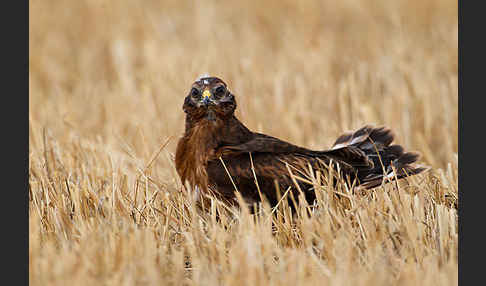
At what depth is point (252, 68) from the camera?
8734mm

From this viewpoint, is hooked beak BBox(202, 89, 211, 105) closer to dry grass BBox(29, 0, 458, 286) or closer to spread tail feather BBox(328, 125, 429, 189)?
dry grass BBox(29, 0, 458, 286)

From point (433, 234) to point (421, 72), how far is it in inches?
172

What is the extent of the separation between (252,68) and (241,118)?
1.36 m

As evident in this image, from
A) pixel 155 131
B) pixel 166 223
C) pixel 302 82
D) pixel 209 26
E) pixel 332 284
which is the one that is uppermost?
pixel 209 26

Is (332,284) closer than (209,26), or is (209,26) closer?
(332,284)

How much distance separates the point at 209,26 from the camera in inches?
382

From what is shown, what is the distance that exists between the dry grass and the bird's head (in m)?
0.63

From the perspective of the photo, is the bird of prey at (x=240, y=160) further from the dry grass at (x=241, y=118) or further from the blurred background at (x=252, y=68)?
the blurred background at (x=252, y=68)

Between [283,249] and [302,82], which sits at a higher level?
[302,82]

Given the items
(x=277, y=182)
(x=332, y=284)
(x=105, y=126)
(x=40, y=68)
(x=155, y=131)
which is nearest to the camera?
(x=332, y=284)

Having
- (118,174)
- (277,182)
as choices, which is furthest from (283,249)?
(118,174)

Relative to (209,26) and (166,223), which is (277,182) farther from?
(209,26)

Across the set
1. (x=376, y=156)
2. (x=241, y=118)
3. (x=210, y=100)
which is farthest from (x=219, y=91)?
(x=241, y=118)

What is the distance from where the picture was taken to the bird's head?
5.23 metres
